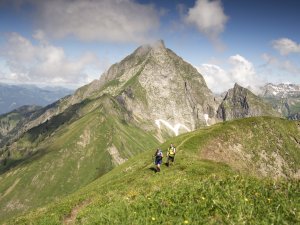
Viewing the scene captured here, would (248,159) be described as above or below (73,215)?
above

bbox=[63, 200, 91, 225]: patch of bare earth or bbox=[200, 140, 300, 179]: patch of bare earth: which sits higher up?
bbox=[200, 140, 300, 179]: patch of bare earth

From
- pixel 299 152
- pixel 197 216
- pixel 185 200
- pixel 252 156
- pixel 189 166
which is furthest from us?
pixel 299 152

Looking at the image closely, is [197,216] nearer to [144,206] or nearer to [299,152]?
[144,206]

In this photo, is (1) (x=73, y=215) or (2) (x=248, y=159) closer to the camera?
(1) (x=73, y=215)

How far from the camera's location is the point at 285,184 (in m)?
19.0

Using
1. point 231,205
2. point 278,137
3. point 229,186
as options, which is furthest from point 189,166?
point 278,137

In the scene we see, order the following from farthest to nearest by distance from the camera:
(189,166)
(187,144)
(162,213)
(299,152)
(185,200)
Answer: (299,152) < (187,144) < (189,166) < (185,200) < (162,213)

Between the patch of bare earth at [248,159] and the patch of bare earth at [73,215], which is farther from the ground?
the patch of bare earth at [248,159]

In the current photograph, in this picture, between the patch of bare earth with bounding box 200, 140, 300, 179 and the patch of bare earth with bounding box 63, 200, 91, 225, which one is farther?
the patch of bare earth with bounding box 200, 140, 300, 179

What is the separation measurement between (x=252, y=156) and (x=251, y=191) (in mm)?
58681

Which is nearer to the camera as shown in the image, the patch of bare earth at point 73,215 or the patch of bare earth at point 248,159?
the patch of bare earth at point 73,215

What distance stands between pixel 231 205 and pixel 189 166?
3018 cm

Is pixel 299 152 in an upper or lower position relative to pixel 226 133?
lower

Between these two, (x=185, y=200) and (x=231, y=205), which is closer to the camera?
(x=231, y=205)
